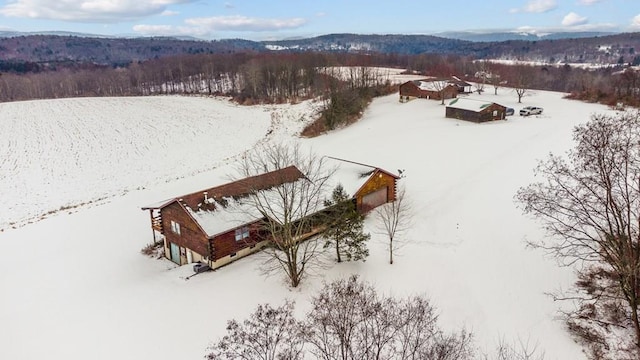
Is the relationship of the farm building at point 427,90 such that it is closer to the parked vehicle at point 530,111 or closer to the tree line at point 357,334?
the parked vehicle at point 530,111

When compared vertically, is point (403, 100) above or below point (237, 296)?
above

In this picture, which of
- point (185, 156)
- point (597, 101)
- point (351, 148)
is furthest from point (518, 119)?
point (185, 156)

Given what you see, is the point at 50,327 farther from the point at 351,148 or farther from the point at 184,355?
the point at 351,148

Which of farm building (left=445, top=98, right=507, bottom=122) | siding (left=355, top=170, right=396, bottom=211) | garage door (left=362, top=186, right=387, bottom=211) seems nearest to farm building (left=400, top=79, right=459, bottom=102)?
farm building (left=445, top=98, right=507, bottom=122)

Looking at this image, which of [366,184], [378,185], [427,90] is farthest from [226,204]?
[427,90]

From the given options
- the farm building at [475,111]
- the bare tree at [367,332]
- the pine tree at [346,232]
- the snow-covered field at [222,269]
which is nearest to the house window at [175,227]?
the snow-covered field at [222,269]

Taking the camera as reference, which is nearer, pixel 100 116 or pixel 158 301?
pixel 158 301
